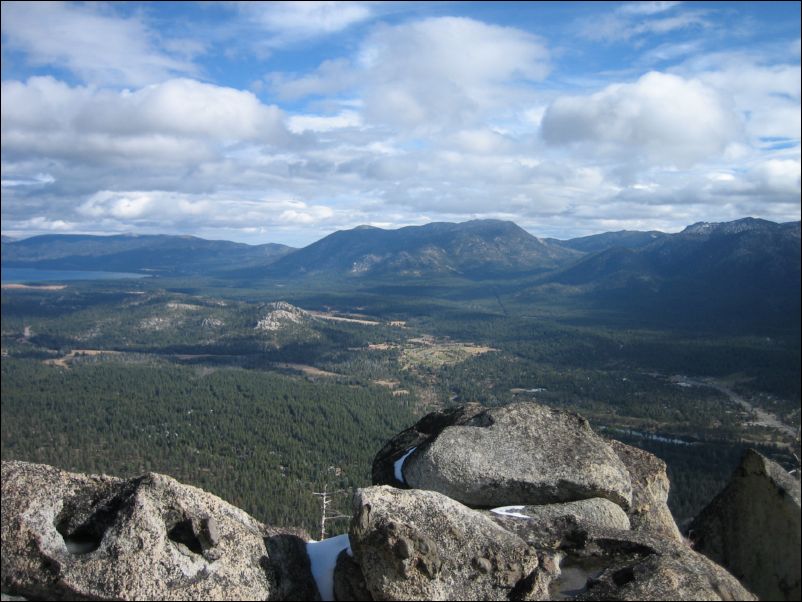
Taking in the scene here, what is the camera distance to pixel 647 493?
1853cm

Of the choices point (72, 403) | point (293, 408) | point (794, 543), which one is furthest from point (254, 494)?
point (72, 403)

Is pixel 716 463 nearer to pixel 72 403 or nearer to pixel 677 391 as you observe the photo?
pixel 677 391

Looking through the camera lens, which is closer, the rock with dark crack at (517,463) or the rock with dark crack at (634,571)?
the rock with dark crack at (634,571)

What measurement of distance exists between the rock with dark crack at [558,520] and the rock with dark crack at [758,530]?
2400mm

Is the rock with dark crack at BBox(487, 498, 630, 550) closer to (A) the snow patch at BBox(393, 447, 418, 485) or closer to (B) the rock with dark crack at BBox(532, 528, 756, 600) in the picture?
(B) the rock with dark crack at BBox(532, 528, 756, 600)

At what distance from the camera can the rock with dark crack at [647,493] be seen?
17359 millimetres

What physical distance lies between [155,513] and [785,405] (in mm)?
188380

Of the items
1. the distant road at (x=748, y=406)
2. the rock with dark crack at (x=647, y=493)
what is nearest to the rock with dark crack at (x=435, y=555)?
the rock with dark crack at (x=647, y=493)

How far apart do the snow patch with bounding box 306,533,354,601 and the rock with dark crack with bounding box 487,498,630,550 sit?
426cm

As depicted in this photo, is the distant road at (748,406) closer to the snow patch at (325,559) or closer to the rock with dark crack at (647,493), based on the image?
the rock with dark crack at (647,493)

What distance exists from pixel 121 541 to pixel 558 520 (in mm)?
11052

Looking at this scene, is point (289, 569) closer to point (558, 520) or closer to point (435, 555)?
point (435, 555)

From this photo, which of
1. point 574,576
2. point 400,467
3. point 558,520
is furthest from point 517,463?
point 574,576

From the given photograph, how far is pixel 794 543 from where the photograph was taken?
39.0 feet
